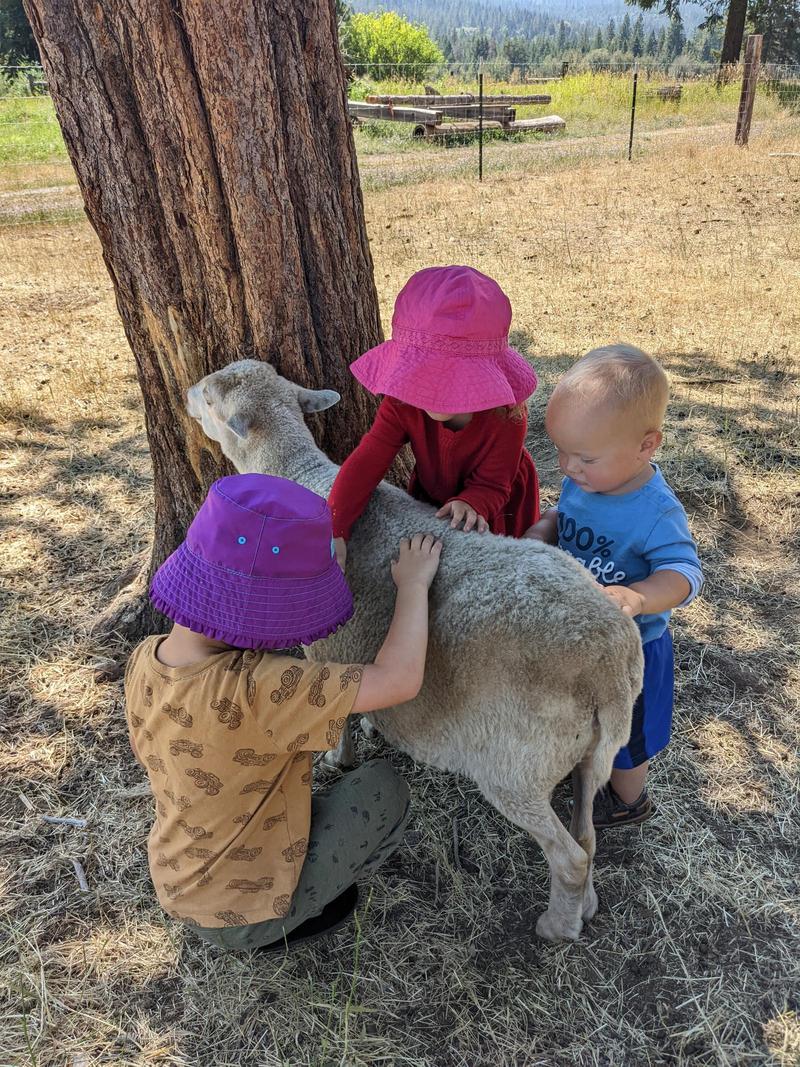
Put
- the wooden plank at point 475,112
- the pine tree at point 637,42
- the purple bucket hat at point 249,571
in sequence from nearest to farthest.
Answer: the purple bucket hat at point 249,571
the wooden plank at point 475,112
the pine tree at point 637,42

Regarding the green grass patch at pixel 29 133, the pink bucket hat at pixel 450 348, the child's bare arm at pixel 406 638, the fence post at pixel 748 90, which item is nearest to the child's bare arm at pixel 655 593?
the child's bare arm at pixel 406 638

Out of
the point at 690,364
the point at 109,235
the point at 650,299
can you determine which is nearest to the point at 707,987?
the point at 109,235

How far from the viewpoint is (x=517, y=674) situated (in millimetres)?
2068

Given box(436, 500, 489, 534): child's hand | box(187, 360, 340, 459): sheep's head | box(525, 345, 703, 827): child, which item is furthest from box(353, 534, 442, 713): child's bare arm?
box(187, 360, 340, 459): sheep's head

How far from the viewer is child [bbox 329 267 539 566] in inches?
94.0

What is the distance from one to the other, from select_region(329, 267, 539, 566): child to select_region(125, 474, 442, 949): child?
47cm

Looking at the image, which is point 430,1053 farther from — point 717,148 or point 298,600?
point 717,148

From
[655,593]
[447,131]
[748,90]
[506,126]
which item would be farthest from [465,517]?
[506,126]

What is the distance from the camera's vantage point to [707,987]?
222 cm

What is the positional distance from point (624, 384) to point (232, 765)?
5.20 ft

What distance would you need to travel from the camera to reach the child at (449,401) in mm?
2389

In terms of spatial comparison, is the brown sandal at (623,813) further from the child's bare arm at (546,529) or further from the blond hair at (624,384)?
the blond hair at (624,384)

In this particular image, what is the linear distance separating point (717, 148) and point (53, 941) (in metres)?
17.8

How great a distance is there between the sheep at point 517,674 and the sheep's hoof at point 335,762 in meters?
0.59
